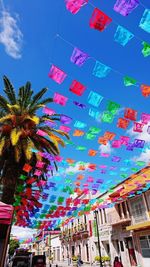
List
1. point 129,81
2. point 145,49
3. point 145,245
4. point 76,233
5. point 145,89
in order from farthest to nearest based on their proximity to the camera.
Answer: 1. point 76,233
2. point 145,245
3. point 145,89
4. point 129,81
5. point 145,49

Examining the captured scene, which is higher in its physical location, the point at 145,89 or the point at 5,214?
the point at 145,89

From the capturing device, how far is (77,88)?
23.7 feet

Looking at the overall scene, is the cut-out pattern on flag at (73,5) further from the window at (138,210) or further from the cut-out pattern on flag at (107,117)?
the window at (138,210)

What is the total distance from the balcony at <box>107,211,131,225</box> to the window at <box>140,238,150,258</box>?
224 cm

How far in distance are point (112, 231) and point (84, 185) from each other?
42.8 feet

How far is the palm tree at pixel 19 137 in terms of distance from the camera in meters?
13.4

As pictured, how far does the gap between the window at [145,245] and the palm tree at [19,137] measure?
10.5 meters

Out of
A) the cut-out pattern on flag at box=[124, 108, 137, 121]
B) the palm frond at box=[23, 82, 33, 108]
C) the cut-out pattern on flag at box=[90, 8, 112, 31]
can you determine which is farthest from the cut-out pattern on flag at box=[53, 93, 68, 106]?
the palm frond at box=[23, 82, 33, 108]

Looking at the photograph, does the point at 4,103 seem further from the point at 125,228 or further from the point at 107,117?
the point at 125,228

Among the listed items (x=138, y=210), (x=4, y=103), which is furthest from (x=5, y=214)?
(x=138, y=210)

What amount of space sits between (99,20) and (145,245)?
741 inches

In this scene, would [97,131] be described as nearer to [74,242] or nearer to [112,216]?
[112,216]

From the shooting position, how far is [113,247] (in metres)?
23.9

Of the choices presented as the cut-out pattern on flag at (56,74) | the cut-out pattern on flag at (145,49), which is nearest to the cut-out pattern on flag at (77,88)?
the cut-out pattern on flag at (56,74)
